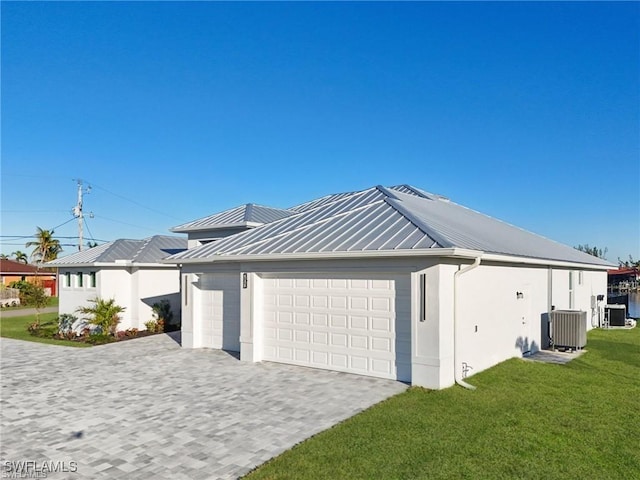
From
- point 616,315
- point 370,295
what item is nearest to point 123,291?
point 370,295

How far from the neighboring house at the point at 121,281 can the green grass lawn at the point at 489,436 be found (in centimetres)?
1381

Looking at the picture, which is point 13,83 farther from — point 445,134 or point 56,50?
point 445,134

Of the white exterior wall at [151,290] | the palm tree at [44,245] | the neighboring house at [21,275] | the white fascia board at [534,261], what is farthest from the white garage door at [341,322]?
the palm tree at [44,245]

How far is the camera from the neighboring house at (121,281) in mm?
18328

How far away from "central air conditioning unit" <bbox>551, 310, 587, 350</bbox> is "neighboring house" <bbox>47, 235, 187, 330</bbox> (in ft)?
48.7

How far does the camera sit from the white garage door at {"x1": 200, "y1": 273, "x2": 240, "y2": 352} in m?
13.3

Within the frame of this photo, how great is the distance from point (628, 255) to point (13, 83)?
121997mm

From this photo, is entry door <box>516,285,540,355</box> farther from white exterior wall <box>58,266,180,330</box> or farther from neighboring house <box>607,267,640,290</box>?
neighboring house <box>607,267,640,290</box>

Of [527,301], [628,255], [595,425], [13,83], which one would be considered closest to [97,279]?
[13,83]

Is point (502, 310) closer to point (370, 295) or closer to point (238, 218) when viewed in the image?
point (370, 295)

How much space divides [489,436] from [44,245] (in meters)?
58.9

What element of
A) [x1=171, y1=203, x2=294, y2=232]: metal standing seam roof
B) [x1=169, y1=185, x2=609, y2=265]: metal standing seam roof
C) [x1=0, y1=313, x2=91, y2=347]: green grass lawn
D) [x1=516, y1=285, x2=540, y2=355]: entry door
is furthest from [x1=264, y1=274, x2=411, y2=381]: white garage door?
[x1=0, y1=313, x2=91, y2=347]: green grass lawn

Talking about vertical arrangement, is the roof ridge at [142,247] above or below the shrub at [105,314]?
above

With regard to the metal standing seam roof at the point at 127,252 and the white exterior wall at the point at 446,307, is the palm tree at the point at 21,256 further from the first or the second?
the white exterior wall at the point at 446,307
